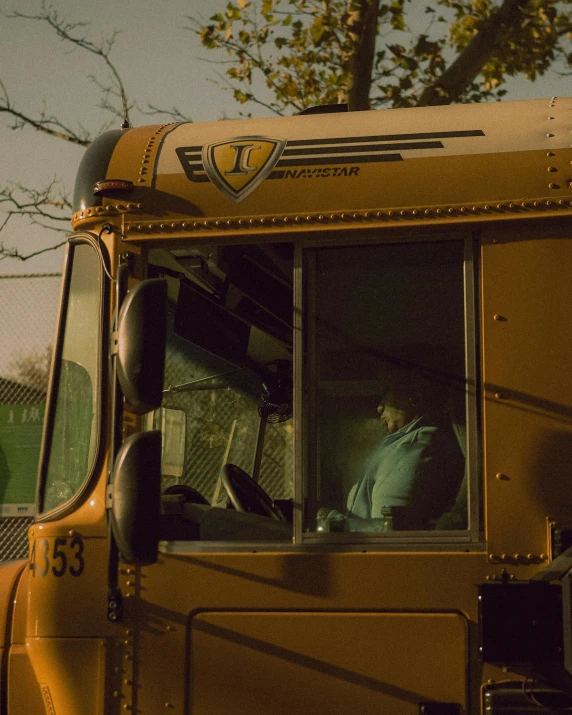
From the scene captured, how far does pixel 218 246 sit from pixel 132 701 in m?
1.41

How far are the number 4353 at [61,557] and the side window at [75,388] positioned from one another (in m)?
0.15

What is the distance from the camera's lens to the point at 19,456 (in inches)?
336

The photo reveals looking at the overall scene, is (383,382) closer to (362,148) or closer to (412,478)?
(412,478)

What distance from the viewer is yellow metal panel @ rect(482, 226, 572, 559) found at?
2934mm

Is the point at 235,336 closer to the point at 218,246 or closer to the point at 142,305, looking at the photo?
the point at 218,246

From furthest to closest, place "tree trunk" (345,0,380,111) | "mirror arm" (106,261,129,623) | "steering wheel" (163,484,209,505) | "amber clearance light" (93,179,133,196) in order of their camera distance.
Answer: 1. "tree trunk" (345,0,380,111)
2. "steering wheel" (163,484,209,505)
3. "amber clearance light" (93,179,133,196)
4. "mirror arm" (106,261,129,623)

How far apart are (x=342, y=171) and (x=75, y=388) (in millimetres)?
1096

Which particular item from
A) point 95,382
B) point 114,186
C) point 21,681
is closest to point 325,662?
point 21,681

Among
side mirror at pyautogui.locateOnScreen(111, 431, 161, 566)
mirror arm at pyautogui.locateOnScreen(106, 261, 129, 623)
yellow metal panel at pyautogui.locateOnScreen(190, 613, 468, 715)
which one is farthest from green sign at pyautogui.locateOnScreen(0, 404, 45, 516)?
side mirror at pyautogui.locateOnScreen(111, 431, 161, 566)

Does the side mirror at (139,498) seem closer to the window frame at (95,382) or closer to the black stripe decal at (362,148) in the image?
the window frame at (95,382)

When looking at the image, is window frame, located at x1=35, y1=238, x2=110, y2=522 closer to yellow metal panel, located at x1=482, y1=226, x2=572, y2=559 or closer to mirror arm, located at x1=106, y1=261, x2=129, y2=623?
mirror arm, located at x1=106, y1=261, x2=129, y2=623

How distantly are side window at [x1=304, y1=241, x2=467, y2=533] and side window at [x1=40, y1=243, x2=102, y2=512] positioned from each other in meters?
0.68

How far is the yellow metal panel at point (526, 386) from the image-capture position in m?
2.93

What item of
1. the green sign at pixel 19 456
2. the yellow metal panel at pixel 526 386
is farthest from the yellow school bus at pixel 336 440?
the green sign at pixel 19 456
